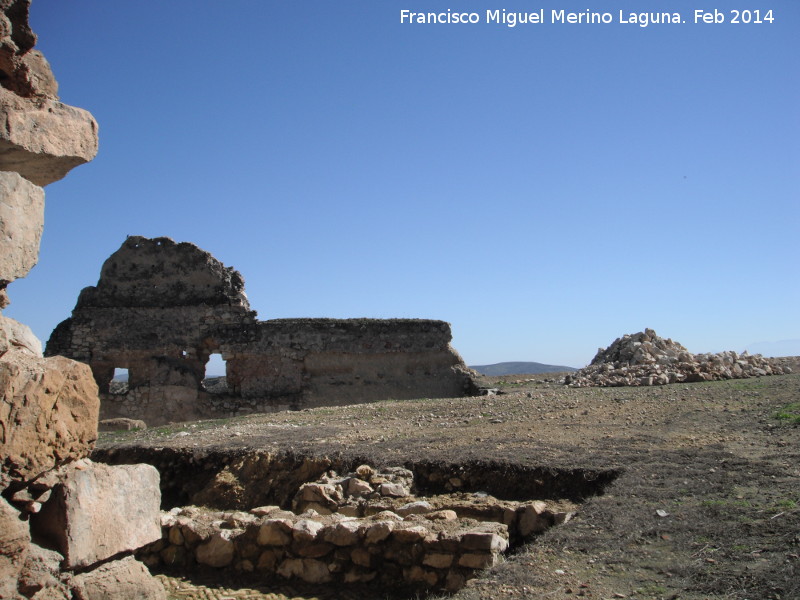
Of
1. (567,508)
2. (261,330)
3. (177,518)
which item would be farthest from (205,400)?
(567,508)

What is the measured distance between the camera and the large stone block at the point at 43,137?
2965mm

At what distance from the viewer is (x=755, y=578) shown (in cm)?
362

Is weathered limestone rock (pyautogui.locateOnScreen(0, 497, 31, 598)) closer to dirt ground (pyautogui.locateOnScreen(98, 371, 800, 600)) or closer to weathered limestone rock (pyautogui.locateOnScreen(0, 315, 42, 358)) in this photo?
weathered limestone rock (pyautogui.locateOnScreen(0, 315, 42, 358))

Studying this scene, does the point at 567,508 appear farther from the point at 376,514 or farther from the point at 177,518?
the point at 177,518

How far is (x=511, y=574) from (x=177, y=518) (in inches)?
118

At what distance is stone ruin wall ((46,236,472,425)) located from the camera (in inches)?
632

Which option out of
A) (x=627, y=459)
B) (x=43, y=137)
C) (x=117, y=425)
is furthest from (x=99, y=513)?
(x=117, y=425)

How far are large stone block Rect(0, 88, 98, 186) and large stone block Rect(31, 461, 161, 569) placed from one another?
135 cm

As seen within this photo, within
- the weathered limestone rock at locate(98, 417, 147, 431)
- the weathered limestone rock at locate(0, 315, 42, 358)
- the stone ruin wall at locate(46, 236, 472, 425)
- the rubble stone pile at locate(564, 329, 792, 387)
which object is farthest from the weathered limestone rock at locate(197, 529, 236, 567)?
the stone ruin wall at locate(46, 236, 472, 425)

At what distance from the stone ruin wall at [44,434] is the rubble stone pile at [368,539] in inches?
76.1

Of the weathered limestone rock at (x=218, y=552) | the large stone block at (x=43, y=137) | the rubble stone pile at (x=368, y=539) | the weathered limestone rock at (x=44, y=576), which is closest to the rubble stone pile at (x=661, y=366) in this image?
the rubble stone pile at (x=368, y=539)

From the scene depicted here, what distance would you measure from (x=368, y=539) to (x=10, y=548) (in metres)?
2.78

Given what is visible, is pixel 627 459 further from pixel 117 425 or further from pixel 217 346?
pixel 217 346

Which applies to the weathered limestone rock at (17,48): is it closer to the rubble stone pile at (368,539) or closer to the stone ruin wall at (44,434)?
the stone ruin wall at (44,434)
